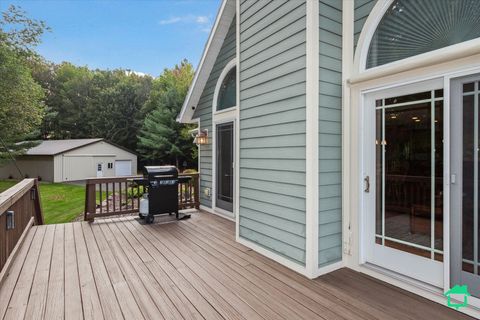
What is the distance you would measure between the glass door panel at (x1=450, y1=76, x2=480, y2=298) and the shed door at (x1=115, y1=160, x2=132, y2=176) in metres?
21.7

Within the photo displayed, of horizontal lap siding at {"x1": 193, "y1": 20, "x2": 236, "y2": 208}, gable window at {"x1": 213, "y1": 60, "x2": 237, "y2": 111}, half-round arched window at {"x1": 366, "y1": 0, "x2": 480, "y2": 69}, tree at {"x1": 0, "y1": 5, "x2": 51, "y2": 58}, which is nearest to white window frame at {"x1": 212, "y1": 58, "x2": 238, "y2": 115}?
gable window at {"x1": 213, "y1": 60, "x2": 237, "y2": 111}

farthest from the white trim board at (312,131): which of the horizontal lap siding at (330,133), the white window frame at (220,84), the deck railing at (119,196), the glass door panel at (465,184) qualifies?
the deck railing at (119,196)

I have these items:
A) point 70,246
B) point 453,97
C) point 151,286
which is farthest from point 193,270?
point 453,97

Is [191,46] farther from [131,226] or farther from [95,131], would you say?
[131,226]

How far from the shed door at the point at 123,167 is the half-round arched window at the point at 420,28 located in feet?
69.2

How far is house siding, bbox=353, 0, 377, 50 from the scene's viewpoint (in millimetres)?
2755

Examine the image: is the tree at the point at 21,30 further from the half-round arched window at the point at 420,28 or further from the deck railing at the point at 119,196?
the half-round arched window at the point at 420,28

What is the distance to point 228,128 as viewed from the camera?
5551 mm

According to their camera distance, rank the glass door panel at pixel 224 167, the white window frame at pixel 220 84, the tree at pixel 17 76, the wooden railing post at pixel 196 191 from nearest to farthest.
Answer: the white window frame at pixel 220 84 < the glass door panel at pixel 224 167 < the wooden railing post at pixel 196 191 < the tree at pixel 17 76

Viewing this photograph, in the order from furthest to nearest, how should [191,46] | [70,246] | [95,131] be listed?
[191,46], [95,131], [70,246]

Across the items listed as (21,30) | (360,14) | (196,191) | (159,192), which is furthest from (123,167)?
(360,14)

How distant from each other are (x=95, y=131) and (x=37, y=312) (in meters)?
25.7

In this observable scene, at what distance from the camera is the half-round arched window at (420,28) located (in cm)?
214

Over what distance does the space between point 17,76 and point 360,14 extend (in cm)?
1453
